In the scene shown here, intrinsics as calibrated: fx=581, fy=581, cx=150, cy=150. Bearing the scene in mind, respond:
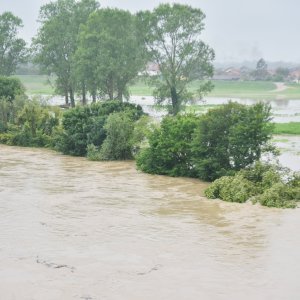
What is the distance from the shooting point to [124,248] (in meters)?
16.3

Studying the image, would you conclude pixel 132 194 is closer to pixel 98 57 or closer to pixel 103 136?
pixel 103 136

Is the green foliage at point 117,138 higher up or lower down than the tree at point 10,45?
lower down

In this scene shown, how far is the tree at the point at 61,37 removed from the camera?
202 ft

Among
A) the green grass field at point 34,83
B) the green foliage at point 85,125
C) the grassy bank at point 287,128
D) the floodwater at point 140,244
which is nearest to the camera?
the floodwater at point 140,244

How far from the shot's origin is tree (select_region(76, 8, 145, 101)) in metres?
52.5

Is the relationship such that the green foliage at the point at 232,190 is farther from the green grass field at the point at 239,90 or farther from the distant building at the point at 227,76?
the distant building at the point at 227,76

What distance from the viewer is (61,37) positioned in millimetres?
62625

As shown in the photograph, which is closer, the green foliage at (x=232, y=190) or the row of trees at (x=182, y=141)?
the green foliage at (x=232, y=190)

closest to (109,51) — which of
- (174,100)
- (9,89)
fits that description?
(174,100)

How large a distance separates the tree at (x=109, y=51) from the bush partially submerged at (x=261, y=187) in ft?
96.7

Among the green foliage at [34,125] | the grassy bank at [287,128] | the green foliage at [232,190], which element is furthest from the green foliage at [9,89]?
the green foliage at [232,190]

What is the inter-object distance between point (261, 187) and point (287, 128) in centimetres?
2587

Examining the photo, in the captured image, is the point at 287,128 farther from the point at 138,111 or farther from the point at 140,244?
the point at 140,244

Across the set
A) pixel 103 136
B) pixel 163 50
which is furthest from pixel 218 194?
pixel 163 50
